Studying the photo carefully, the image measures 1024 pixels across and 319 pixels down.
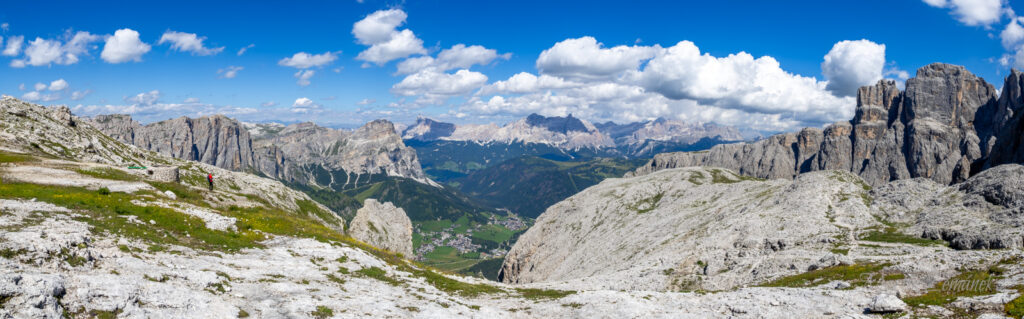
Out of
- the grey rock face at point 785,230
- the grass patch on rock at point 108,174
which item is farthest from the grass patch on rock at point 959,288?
the grass patch on rock at point 108,174

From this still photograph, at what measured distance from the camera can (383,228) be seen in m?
99.4

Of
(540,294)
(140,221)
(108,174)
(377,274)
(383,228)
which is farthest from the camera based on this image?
(383,228)

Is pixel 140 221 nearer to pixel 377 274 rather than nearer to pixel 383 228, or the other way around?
pixel 377 274

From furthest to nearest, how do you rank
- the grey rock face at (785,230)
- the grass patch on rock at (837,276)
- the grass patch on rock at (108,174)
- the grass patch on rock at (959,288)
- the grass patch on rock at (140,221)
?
the grey rock face at (785,230) < the grass patch on rock at (108,174) < the grass patch on rock at (837,276) < the grass patch on rock at (140,221) < the grass patch on rock at (959,288)

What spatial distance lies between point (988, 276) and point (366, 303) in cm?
4624

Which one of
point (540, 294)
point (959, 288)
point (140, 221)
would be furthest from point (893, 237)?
point (140, 221)

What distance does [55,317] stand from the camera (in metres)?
17.9

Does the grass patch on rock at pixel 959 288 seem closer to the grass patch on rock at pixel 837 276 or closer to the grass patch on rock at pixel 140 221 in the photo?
the grass patch on rock at pixel 837 276

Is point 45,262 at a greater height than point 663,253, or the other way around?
point 45,262

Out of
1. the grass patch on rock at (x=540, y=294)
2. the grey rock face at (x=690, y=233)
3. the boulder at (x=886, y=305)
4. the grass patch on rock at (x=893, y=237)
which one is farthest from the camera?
the grey rock face at (x=690, y=233)

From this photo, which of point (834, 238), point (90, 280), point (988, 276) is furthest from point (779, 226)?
point (90, 280)

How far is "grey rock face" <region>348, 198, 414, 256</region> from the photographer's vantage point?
9162 centimetres

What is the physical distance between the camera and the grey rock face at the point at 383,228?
91625mm

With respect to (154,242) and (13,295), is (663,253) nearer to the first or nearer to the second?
(154,242)
